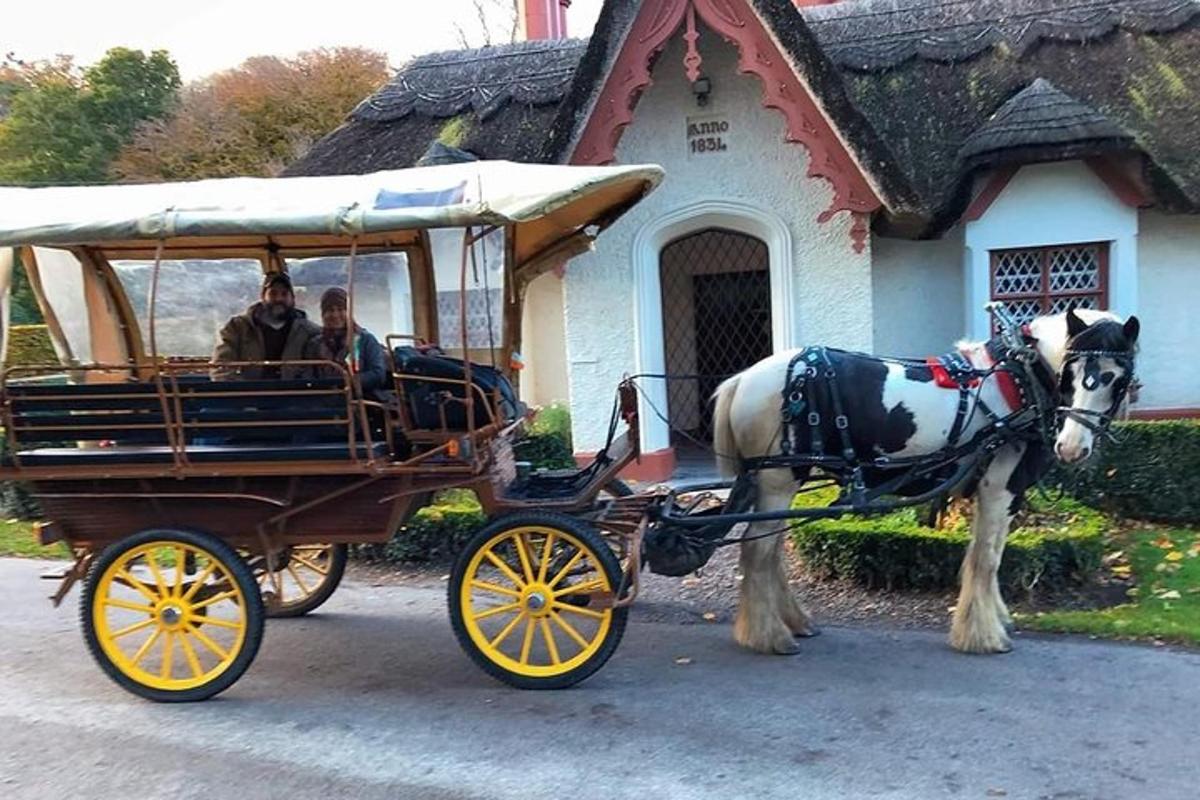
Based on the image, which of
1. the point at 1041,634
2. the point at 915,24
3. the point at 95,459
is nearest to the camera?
the point at 95,459

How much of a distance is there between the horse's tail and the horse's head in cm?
168

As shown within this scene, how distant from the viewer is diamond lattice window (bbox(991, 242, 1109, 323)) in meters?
9.96

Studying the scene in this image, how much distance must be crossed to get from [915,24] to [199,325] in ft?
32.2

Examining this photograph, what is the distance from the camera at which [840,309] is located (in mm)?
9867

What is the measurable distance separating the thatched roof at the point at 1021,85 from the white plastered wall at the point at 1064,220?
1.20 feet

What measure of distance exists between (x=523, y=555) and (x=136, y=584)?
199 cm

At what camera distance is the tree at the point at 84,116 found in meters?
25.8

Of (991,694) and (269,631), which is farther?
(269,631)

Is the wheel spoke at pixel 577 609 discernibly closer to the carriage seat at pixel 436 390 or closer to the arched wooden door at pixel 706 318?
the carriage seat at pixel 436 390

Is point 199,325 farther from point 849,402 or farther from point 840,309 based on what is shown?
point 840,309

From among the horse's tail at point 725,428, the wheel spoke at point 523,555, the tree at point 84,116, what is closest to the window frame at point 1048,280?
the horse's tail at point 725,428

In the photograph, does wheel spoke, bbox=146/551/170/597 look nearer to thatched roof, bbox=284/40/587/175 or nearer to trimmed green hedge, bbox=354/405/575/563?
trimmed green hedge, bbox=354/405/575/563

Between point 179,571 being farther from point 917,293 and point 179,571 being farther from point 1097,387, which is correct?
point 917,293

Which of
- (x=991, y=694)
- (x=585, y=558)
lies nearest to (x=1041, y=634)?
(x=991, y=694)
